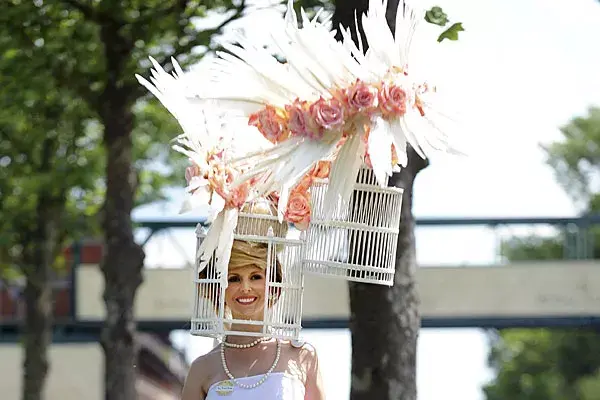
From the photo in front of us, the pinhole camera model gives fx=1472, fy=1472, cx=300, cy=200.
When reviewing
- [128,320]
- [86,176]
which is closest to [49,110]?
[86,176]

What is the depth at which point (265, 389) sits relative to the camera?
553cm

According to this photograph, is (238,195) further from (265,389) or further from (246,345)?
(265,389)

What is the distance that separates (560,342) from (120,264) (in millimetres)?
44275

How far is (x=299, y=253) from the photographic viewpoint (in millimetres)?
5566

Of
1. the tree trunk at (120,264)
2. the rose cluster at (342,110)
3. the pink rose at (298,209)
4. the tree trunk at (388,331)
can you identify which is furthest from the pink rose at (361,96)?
the tree trunk at (120,264)

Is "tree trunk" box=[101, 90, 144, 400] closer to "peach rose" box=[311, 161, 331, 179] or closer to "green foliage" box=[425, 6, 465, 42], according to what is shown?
"green foliage" box=[425, 6, 465, 42]

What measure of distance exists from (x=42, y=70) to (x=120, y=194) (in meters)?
1.57

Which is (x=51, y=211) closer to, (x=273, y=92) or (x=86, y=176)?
A: (x=86, y=176)

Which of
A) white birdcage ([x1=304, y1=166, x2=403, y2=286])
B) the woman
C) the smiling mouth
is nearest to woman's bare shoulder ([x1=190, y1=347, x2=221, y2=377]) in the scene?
the woman

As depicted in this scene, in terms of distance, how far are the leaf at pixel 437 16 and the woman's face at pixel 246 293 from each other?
2451 mm

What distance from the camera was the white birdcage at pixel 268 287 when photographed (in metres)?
5.54

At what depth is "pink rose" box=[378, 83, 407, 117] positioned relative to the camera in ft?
16.9

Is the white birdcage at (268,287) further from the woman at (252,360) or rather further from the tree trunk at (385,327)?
the tree trunk at (385,327)

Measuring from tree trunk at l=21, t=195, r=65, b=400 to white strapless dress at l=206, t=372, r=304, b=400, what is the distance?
14076mm
